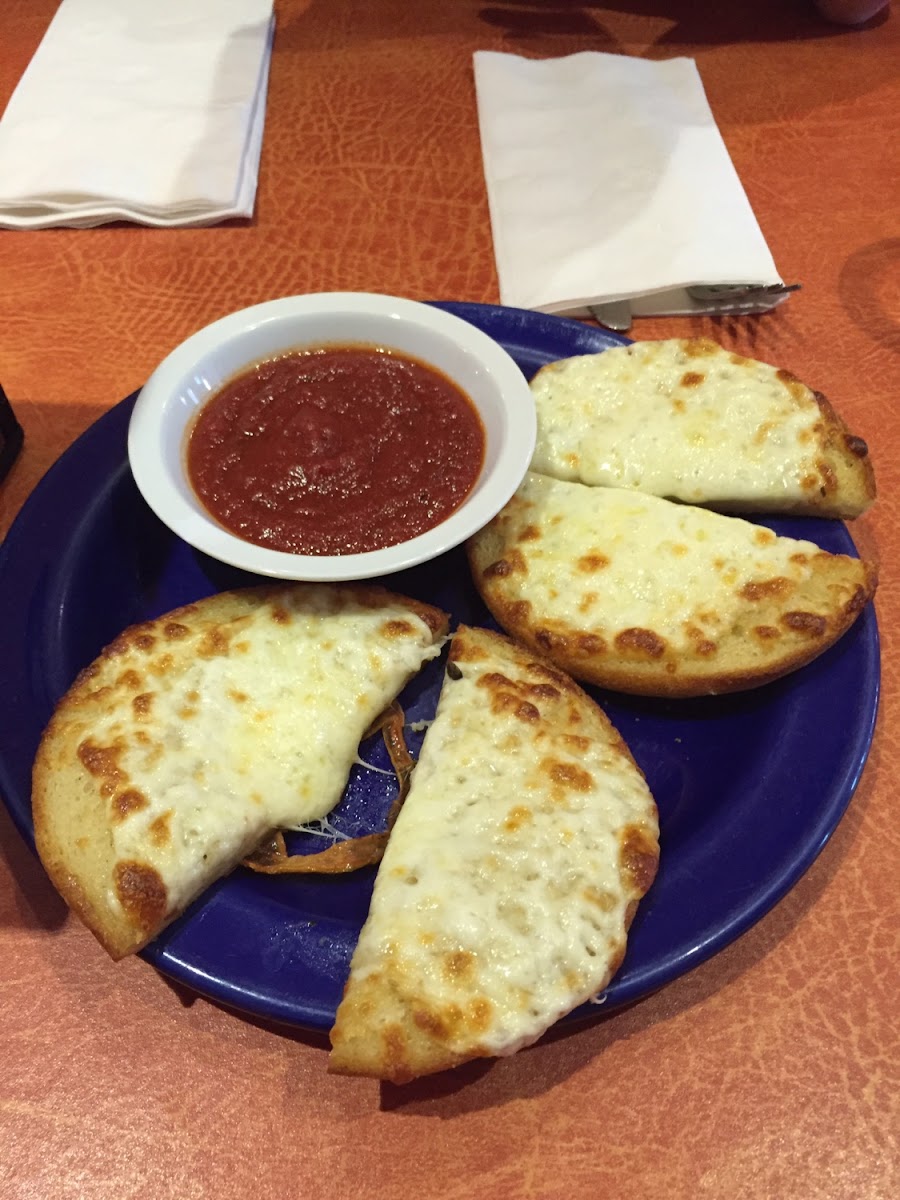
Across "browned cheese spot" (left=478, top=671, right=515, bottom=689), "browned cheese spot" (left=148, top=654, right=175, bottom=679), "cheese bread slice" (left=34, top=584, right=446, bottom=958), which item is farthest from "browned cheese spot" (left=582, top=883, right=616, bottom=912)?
"browned cheese spot" (left=148, top=654, right=175, bottom=679)

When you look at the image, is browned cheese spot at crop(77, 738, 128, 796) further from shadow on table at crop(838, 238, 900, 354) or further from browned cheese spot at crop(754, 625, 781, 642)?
shadow on table at crop(838, 238, 900, 354)

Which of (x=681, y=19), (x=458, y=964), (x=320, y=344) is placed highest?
(x=681, y=19)

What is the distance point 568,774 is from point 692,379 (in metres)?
1.29

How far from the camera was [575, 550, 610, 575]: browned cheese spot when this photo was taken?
90.7 inches

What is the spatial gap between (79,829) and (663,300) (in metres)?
2.62

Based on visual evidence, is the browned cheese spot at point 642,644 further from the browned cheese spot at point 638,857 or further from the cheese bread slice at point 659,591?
the browned cheese spot at point 638,857

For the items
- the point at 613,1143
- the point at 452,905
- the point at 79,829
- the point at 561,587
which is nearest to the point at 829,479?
the point at 561,587

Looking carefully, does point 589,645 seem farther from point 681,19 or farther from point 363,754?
point 681,19

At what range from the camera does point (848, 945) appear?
2.05 m

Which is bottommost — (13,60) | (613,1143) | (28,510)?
(613,1143)

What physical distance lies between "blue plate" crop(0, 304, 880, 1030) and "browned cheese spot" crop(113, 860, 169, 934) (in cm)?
6

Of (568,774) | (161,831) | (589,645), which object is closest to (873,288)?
(589,645)

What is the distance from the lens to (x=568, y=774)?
6.40 ft

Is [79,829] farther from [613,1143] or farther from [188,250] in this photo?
[188,250]
